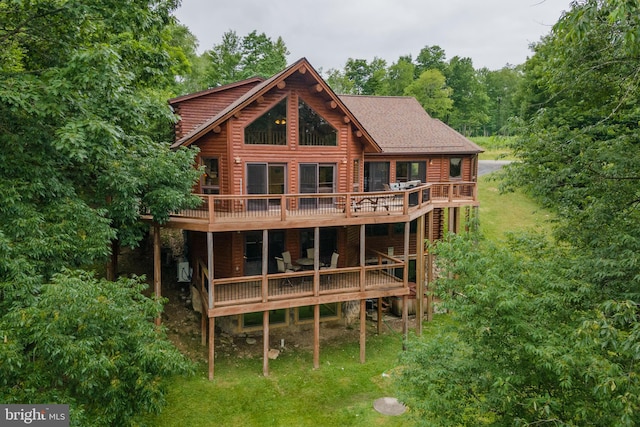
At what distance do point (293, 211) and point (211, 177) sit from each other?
3.42 meters

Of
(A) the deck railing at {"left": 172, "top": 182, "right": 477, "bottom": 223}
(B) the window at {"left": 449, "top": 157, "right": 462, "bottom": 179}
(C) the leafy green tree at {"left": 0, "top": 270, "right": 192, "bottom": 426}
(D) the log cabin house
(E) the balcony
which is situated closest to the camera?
(C) the leafy green tree at {"left": 0, "top": 270, "right": 192, "bottom": 426}

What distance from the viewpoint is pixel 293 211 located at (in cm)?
1440

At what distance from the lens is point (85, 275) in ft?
26.1

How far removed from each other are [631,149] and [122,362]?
11947 mm

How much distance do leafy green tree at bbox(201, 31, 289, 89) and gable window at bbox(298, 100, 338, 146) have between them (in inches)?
1136

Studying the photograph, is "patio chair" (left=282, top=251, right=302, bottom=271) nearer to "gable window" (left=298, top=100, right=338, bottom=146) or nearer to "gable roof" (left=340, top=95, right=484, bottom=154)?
"gable window" (left=298, top=100, right=338, bottom=146)

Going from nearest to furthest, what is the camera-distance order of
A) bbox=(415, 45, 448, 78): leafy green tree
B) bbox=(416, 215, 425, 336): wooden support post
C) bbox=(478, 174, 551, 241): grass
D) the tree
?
the tree, bbox=(416, 215, 425, 336): wooden support post, bbox=(478, 174, 551, 241): grass, bbox=(415, 45, 448, 78): leafy green tree

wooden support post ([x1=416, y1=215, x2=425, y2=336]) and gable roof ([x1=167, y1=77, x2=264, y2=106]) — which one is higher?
Answer: gable roof ([x1=167, y1=77, x2=264, y2=106])

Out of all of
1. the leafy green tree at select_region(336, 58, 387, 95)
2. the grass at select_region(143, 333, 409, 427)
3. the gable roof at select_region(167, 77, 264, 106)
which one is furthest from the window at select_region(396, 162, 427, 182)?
the leafy green tree at select_region(336, 58, 387, 95)

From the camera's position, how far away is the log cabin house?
1273 cm

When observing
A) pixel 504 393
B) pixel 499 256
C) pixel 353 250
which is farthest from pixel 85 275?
pixel 353 250

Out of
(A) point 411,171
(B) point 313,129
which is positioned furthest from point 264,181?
(A) point 411,171

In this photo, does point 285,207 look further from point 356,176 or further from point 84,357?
point 84,357

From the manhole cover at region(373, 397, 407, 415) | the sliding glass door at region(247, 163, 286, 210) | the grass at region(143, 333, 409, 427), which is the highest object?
the sliding glass door at region(247, 163, 286, 210)
